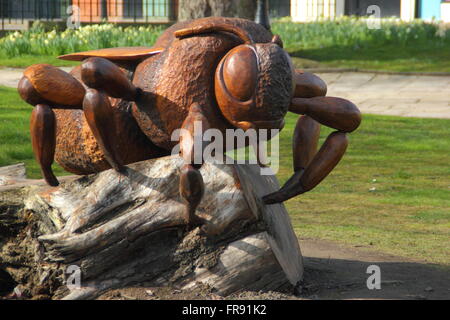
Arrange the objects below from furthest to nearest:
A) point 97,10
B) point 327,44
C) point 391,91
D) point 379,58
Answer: point 97,10 → point 327,44 → point 379,58 → point 391,91

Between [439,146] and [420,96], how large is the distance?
12.3 ft

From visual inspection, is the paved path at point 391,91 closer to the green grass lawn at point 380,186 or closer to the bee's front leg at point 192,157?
the green grass lawn at point 380,186

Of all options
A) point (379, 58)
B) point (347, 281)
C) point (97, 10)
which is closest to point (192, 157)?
point (347, 281)

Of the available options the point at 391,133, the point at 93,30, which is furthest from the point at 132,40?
the point at 391,133

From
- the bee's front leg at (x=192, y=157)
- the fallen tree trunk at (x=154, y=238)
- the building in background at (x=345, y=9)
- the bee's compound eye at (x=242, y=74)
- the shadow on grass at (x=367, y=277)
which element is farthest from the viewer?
the building in background at (x=345, y=9)

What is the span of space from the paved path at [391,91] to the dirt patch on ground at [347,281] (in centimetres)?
786

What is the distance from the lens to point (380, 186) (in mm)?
8883

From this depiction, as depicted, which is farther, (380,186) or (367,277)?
(380,186)

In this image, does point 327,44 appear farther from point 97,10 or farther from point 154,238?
point 154,238

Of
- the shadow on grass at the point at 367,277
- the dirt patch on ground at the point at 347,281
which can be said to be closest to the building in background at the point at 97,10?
the dirt patch on ground at the point at 347,281

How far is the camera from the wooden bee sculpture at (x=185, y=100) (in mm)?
4168

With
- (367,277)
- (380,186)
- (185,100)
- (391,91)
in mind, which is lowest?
(380,186)

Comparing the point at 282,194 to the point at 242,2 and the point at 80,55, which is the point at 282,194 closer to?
the point at 80,55

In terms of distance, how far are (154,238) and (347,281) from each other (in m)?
1.33
